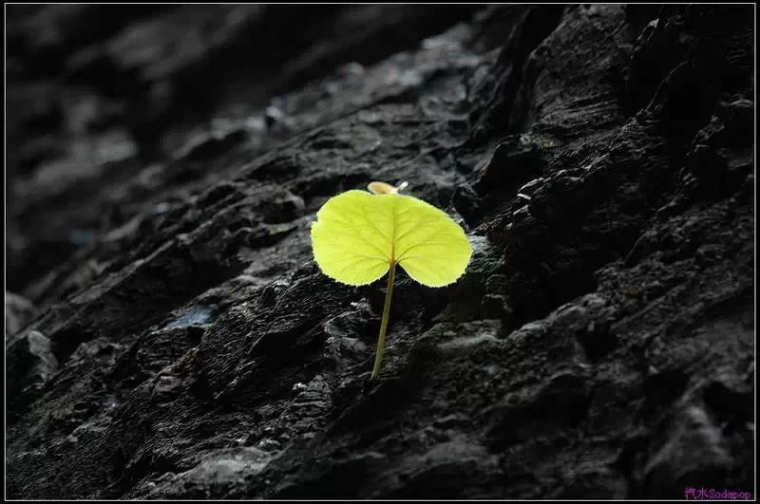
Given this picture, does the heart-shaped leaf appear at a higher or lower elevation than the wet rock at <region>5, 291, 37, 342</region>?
lower

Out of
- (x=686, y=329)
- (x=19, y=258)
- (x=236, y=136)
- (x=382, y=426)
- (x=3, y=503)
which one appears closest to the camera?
(x=686, y=329)

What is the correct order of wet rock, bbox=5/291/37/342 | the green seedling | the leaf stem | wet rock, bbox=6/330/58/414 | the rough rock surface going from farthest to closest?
wet rock, bbox=5/291/37/342 → wet rock, bbox=6/330/58/414 → the leaf stem → the green seedling → the rough rock surface

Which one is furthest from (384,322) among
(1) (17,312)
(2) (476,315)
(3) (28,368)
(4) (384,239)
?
(1) (17,312)

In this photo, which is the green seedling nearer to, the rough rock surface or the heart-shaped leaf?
the heart-shaped leaf

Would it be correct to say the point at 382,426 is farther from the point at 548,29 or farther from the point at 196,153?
the point at 196,153

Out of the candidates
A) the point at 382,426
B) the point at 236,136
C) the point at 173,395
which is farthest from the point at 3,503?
the point at 236,136

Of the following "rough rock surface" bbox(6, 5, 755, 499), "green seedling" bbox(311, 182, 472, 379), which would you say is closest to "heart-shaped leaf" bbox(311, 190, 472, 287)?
"green seedling" bbox(311, 182, 472, 379)

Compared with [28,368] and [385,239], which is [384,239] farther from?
[28,368]
